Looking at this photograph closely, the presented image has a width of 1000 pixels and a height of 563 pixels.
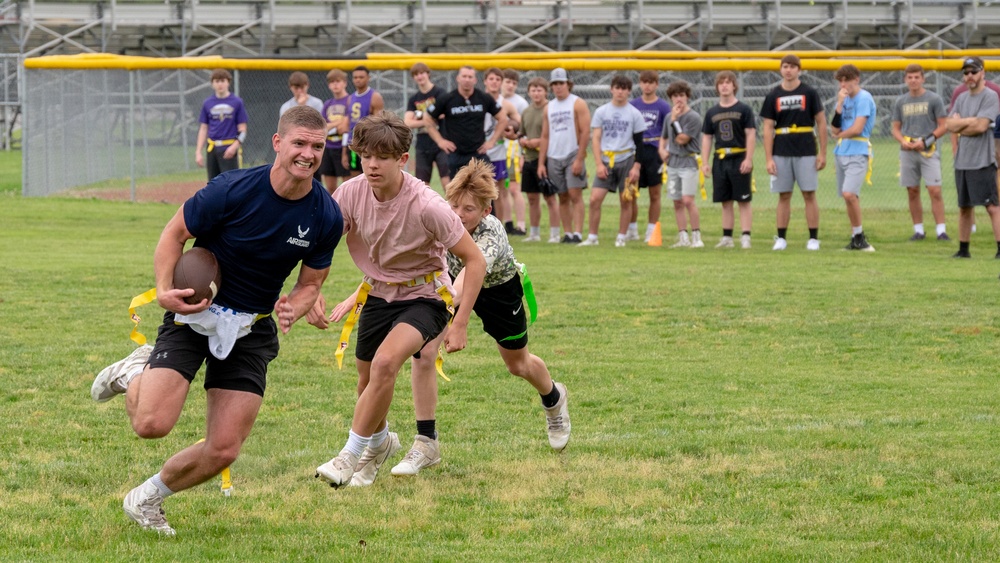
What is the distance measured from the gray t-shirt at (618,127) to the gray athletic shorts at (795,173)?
1.70m

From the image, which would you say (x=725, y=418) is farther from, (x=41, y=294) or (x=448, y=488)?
(x=41, y=294)

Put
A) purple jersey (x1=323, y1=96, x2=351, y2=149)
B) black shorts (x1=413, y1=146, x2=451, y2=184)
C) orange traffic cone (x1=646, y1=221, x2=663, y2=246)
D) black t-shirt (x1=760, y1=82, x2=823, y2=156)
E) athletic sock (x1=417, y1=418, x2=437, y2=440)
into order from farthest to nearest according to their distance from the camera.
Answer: purple jersey (x1=323, y1=96, x2=351, y2=149) < black shorts (x1=413, y1=146, x2=451, y2=184) < orange traffic cone (x1=646, y1=221, x2=663, y2=246) < black t-shirt (x1=760, y1=82, x2=823, y2=156) < athletic sock (x1=417, y1=418, x2=437, y2=440)

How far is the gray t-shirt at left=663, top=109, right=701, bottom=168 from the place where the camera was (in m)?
16.2

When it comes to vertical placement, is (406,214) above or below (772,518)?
above

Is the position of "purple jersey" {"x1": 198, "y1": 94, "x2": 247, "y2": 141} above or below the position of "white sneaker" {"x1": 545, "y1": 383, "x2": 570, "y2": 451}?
above

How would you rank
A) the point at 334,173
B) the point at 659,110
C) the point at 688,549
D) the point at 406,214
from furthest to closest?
1. the point at 334,173
2. the point at 659,110
3. the point at 406,214
4. the point at 688,549

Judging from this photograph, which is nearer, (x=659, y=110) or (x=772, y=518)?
(x=772, y=518)

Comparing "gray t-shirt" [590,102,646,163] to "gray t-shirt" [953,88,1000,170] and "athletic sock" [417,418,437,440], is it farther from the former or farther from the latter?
"athletic sock" [417,418,437,440]

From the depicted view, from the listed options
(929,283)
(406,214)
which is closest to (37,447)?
(406,214)

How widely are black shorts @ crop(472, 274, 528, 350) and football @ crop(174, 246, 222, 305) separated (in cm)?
185

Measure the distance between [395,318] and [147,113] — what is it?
656 inches

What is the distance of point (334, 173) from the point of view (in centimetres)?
1778

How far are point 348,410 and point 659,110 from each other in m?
9.67

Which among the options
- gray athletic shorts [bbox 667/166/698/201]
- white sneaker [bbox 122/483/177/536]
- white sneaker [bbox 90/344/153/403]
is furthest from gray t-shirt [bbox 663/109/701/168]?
white sneaker [bbox 122/483/177/536]
